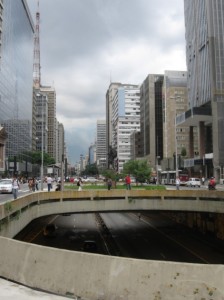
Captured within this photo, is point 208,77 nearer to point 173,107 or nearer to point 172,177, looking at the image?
point 172,177

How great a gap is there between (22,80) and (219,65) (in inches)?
3326

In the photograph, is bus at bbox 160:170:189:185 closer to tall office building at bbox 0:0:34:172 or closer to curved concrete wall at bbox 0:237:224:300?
tall office building at bbox 0:0:34:172

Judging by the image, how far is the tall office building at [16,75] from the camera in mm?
119000

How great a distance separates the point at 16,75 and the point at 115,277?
453 feet

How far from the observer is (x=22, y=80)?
152 m

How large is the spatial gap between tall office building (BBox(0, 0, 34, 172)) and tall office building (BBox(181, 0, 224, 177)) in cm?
5292

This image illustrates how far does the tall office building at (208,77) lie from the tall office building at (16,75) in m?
52.9

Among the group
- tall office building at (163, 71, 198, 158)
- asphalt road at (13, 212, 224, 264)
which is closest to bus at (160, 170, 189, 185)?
asphalt road at (13, 212, 224, 264)

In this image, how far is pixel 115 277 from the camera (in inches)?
321

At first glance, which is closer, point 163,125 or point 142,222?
point 142,222

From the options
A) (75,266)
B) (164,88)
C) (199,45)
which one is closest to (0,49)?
(199,45)

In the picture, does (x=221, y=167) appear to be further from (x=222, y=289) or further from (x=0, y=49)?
(x=222, y=289)

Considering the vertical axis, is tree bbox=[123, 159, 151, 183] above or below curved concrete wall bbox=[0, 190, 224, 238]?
above

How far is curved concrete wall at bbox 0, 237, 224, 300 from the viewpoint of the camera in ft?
25.4
